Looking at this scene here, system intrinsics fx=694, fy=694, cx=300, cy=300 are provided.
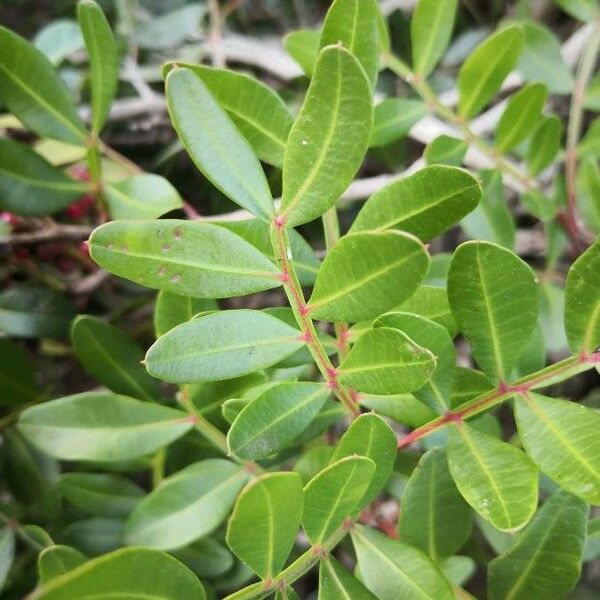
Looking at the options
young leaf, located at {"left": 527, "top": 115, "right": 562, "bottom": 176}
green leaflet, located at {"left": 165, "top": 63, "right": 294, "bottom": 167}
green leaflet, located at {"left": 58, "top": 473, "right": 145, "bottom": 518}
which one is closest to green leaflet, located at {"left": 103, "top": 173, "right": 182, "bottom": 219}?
green leaflet, located at {"left": 165, "top": 63, "right": 294, "bottom": 167}

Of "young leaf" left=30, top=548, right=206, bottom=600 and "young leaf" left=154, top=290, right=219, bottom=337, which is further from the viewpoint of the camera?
"young leaf" left=154, top=290, right=219, bottom=337

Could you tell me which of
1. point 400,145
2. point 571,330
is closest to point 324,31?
point 571,330

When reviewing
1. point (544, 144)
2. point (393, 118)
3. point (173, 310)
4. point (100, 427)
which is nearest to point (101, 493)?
point (100, 427)

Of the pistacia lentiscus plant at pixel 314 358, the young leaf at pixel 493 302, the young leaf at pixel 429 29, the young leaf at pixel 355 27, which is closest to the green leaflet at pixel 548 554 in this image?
the pistacia lentiscus plant at pixel 314 358

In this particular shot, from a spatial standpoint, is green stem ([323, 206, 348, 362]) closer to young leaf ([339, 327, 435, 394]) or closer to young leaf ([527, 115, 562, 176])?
young leaf ([339, 327, 435, 394])

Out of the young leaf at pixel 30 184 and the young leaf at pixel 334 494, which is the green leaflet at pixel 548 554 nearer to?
the young leaf at pixel 334 494

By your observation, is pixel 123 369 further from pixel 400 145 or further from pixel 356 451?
pixel 400 145
